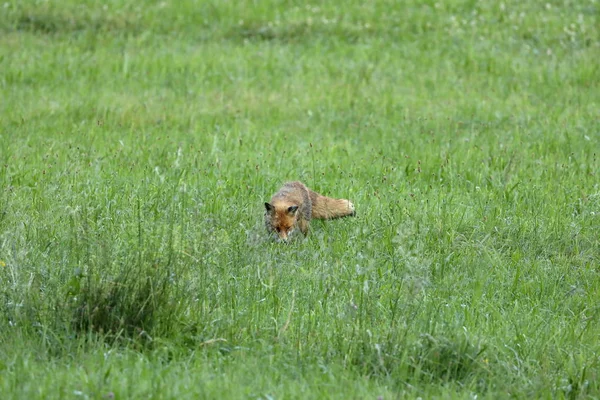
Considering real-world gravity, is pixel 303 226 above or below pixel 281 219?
below

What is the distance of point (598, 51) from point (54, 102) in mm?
8969

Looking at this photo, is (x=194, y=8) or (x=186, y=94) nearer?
(x=186, y=94)

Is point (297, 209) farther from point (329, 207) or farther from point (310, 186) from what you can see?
point (310, 186)

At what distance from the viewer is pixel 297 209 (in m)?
7.99

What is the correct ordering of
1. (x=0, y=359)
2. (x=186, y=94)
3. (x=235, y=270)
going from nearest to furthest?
(x=0, y=359) → (x=235, y=270) → (x=186, y=94)

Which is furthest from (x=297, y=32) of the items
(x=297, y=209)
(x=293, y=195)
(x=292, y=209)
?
(x=292, y=209)

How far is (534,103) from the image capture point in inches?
507

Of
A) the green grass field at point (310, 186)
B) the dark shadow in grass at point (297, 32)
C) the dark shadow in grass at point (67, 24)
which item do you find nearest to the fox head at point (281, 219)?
the green grass field at point (310, 186)

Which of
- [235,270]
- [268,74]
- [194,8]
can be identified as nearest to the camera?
[235,270]

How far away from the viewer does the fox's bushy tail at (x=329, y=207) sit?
8383mm

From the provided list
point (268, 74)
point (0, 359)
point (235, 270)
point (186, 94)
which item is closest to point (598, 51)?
point (268, 74)

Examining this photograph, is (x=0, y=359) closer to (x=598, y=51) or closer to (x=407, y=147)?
(x=407, y=147)

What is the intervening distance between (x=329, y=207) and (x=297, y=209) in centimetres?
53

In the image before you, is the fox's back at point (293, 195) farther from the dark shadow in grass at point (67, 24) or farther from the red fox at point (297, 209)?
the dark shadow in grass at point (67, 24)
